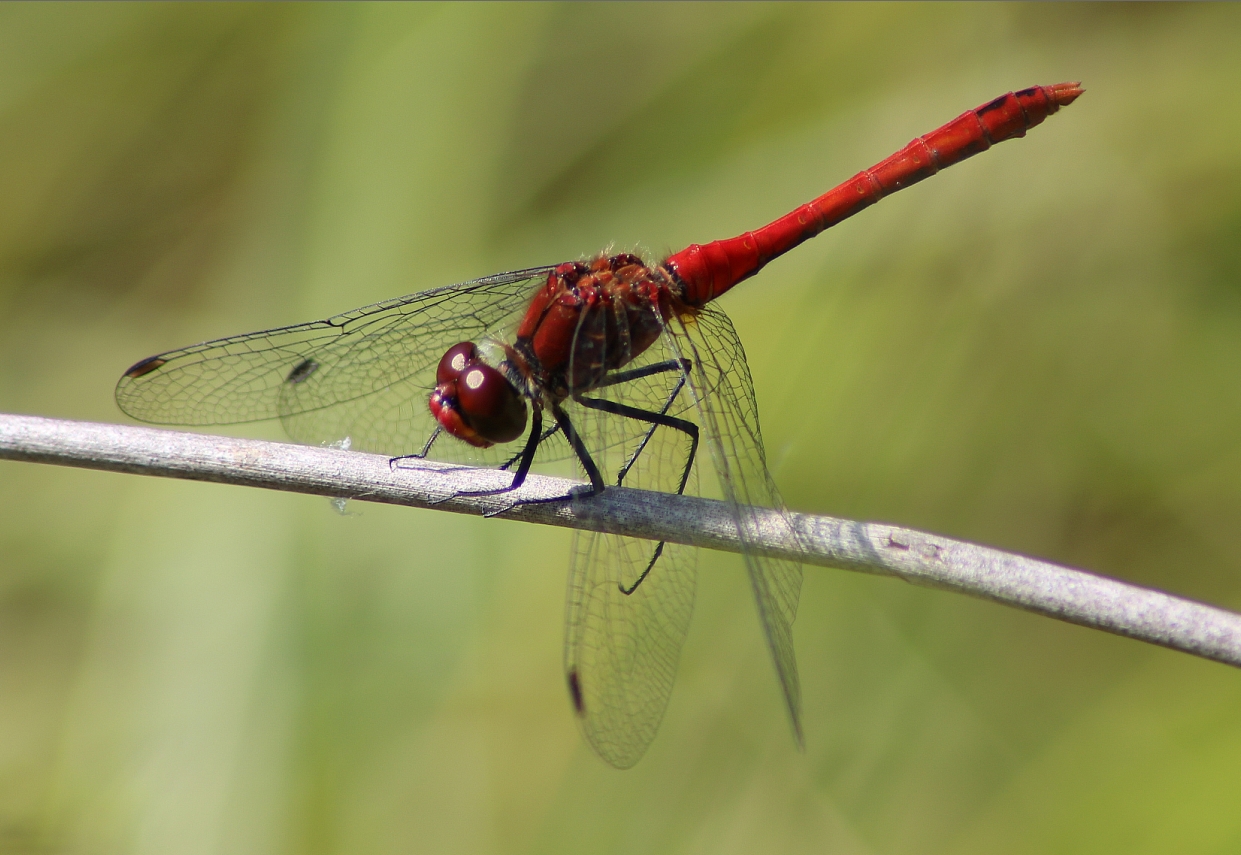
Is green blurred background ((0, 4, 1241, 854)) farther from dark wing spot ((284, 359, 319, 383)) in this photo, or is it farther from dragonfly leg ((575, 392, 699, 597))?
dark wing spot ((284, 359, 319, 383))

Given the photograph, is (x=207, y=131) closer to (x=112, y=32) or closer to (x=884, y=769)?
(x=112, y=32)

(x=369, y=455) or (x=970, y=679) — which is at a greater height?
(x=369, y=455)

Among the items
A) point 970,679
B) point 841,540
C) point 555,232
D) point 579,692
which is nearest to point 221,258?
point 555,232

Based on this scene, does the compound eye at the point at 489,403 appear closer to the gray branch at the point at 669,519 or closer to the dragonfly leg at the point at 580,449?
the dragonfly leg at the point at 580,449

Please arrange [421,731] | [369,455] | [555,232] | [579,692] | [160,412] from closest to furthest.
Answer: [369,455], [579,692], [160,412], [421,731], [555,232]

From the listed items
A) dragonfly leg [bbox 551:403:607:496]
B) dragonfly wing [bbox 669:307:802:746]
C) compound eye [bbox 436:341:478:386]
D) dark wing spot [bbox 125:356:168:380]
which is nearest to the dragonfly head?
compound eye [bbox 436:341:478:386]

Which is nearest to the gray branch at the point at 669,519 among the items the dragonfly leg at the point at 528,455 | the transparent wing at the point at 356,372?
the dragonfly leg at the point at 528,455
